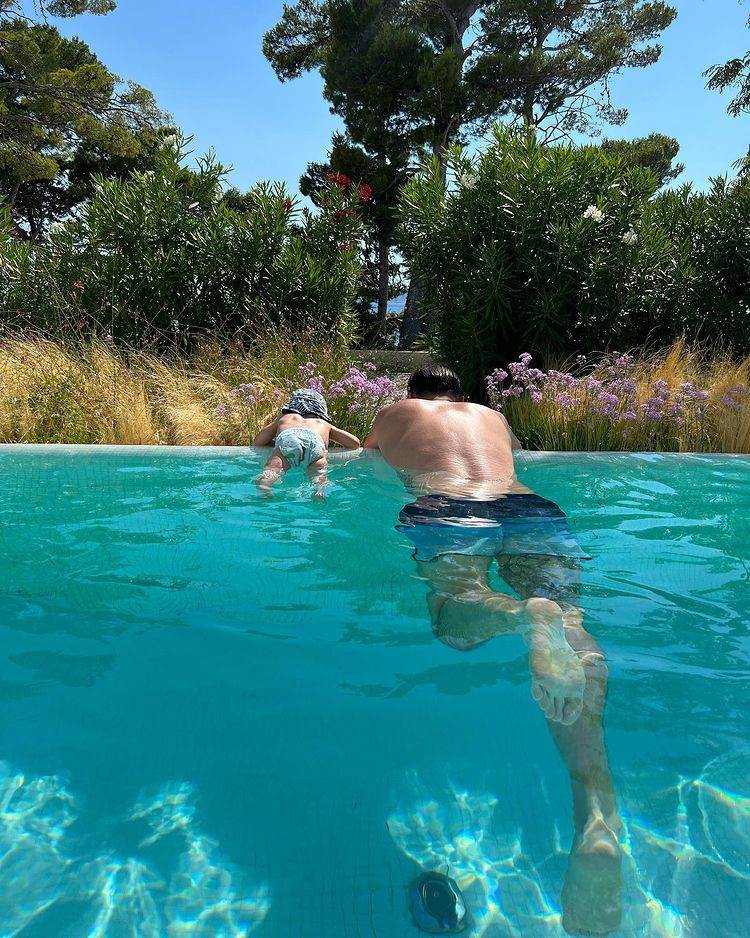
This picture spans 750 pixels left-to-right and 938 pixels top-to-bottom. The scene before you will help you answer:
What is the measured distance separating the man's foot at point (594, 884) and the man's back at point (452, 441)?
2.34m

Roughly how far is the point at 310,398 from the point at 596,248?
505 centimetres

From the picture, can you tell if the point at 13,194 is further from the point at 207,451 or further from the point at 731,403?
the point at 731,403

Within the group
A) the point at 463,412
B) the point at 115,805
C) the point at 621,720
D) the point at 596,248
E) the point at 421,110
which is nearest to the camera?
the point at 115,805

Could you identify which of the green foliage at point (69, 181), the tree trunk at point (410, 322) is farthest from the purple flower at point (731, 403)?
the green foliage at point (69, 181)

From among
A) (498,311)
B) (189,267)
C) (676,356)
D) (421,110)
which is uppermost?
(421,110)

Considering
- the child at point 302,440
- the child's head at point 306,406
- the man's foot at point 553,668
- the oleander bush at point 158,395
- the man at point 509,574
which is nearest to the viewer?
the man at point 509,574

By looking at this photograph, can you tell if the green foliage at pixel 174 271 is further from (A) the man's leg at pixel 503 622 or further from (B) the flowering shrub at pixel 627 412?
(A) the man's leg at pixel 503 622

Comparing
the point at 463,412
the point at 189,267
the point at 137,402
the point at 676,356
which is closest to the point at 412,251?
the point at 189,267

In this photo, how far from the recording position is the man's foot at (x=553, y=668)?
81.0 inches

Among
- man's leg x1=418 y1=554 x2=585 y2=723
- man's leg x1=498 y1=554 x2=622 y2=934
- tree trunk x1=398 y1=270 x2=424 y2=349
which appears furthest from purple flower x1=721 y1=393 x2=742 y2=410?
tree trunk x1=398 y1=270 x2=424 y2=349

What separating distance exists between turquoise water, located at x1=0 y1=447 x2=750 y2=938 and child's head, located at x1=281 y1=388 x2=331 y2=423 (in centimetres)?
164

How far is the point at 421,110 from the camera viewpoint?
58.7ft

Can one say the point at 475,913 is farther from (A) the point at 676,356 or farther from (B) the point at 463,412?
(A) the point at 676,356

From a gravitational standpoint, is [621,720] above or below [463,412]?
below
